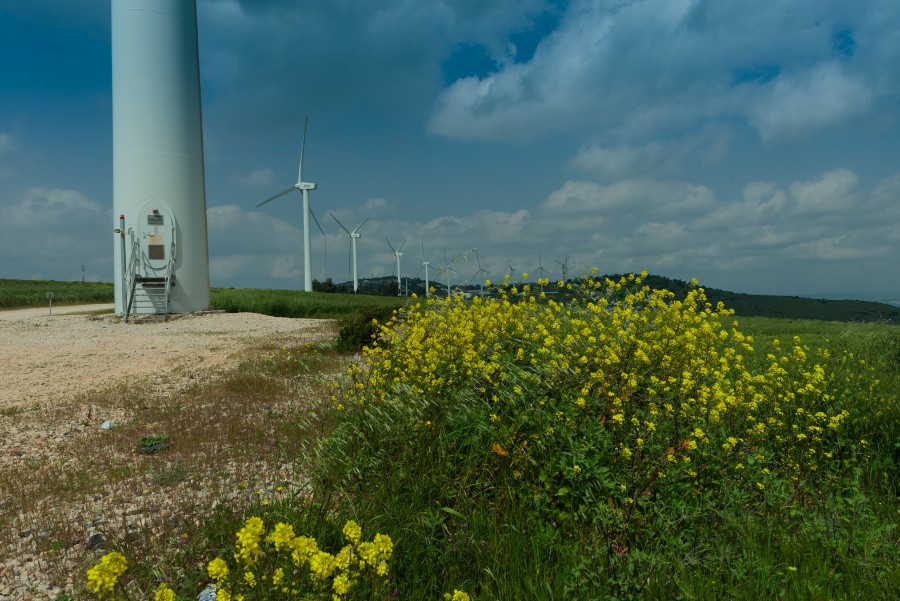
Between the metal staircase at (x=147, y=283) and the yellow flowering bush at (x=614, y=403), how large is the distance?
787 inches

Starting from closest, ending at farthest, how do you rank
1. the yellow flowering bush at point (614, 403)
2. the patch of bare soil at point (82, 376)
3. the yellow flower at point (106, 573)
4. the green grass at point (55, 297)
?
the yellow flower at point (106, 573), the yellow flowering bush at point (614, 403), the patch of bare soil at point (82, 376), the green grass at point (55, 297)

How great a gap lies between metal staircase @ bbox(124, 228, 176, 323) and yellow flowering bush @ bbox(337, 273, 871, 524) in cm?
1999

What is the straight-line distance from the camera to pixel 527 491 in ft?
15.0

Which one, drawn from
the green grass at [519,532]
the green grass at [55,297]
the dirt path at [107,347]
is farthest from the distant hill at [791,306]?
the green grass at [55,297]

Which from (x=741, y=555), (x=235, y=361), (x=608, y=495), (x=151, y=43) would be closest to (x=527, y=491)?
(x=608, y=495)

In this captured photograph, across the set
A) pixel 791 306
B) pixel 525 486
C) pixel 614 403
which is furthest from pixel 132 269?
pixel 791 306

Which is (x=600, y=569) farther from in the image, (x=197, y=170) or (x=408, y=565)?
(x=197, y=170)

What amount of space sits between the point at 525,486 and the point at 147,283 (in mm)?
23466

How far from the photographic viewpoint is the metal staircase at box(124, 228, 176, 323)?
78.6ft

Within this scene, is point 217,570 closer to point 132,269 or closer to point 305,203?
point 132,269

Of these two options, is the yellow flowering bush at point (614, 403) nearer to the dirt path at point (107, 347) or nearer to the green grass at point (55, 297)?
the dirt path at point (107, 347)

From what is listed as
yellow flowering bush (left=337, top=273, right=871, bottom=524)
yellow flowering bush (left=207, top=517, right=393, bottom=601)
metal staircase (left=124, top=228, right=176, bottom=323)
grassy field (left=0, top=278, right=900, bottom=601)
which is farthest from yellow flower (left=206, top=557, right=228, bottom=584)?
metal staircase (left=124, top=228, right=176, bottom=323)

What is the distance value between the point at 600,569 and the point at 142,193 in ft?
80.9

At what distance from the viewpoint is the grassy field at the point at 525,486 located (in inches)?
142
